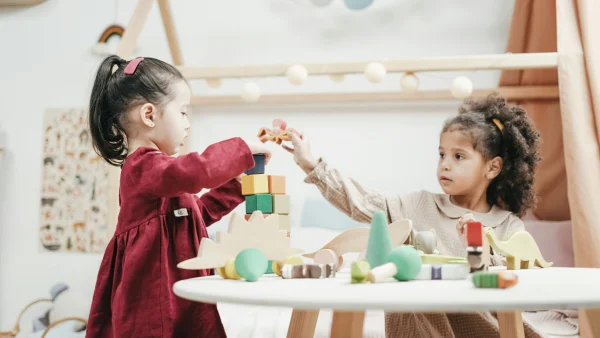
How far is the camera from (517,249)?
906mm

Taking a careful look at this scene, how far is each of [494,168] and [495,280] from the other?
2.90ft

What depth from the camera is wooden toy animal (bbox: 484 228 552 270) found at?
861 millimetres

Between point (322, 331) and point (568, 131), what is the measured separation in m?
0.76

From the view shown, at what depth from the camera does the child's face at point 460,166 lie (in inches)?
55.3

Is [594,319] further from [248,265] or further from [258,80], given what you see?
[258,80]

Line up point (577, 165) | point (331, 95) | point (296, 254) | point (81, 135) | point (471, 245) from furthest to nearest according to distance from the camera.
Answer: point (81, 135), point (331, 95), point (577, 165), point (296, 254), point (471, 245)

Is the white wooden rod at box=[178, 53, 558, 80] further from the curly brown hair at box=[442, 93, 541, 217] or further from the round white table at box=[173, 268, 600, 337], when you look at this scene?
the round white table at box=[173, 268, 600, 337]

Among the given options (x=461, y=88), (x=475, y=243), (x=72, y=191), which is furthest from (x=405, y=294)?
(x=72, y=191)

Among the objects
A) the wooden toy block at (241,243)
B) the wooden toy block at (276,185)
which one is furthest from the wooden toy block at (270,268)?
the wooden toy block at (276,185)

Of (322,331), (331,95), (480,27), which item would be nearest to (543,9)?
(480,27)

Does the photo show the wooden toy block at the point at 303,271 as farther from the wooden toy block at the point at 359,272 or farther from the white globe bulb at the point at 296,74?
the white globe bulb at the point at 296,74

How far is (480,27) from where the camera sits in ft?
6.97

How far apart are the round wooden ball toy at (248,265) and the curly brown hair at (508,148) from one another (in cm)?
84

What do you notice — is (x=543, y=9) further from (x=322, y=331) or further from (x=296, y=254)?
(x=296, y=254)
